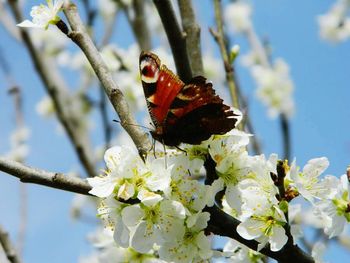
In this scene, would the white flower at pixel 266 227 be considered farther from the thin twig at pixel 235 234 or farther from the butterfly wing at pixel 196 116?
the butterfly wing at pixel 196 116

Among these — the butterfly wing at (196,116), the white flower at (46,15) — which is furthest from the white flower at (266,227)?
the white flower at (46,15)

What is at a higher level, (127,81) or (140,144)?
(140,144)

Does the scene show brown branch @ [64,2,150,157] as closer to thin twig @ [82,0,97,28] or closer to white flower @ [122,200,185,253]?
white flower @ [122,200,185,253]

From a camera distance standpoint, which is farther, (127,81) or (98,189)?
(127,81)

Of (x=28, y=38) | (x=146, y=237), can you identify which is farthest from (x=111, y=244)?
(x=28, y=38)

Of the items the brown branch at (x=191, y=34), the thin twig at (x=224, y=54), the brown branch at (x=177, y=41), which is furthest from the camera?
the thin twig at (x=224, y=54)

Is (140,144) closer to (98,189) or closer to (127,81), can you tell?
(98,189)
